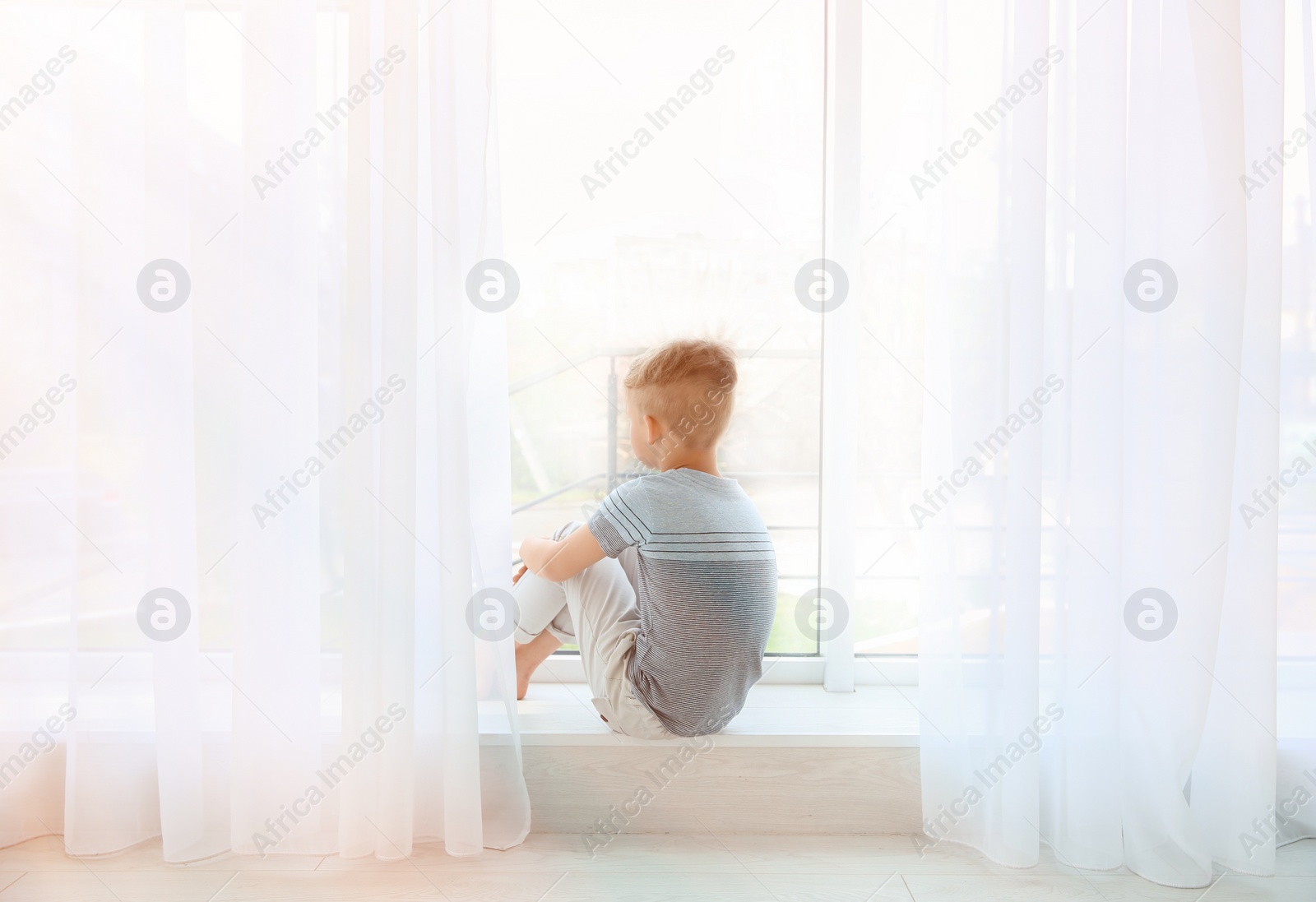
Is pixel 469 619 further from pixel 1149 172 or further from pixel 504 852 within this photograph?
pixel 1149 172

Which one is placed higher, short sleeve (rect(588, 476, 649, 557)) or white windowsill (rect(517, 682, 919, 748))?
short sleeve (rect(588, 476, 649, 557))

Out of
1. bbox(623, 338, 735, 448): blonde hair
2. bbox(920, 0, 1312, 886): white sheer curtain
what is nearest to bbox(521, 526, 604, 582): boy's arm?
bbox(623, 338, 735, 448): blonde hair

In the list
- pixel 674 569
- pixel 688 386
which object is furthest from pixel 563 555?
pixel 688 386

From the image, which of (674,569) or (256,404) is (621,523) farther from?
(256,404)

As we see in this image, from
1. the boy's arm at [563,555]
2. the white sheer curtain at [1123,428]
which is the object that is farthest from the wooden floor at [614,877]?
the boy's arm at [563,555]

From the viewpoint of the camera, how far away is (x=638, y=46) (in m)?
1.63

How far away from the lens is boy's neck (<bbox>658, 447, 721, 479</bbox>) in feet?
4.72

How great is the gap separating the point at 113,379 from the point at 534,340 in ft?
2.48

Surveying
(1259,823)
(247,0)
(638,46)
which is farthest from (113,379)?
(1259,823)

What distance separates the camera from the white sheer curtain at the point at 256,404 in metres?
1.27

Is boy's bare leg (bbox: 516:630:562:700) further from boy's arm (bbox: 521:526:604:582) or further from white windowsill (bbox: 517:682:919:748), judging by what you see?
boy's arm (bbox: 521:526:604:582)

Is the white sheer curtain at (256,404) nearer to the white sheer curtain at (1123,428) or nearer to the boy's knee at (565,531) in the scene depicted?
the boy's knee at (565,531)

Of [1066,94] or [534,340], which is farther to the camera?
[534,340]

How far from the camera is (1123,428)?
4.28 feet
